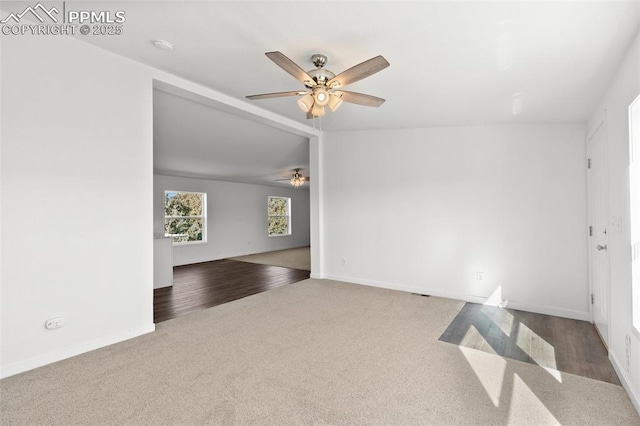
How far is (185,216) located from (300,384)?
7.00 metres

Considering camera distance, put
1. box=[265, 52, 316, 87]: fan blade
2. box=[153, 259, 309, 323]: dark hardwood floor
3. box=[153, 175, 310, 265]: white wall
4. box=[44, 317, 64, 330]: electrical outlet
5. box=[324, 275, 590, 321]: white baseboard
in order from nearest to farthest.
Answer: box=[265, 52, 316, 87]: fan blade → box=[44, 317, 64, 330]: electrical outlet → box=[324, 275, 590, 321]: white baseboard → box=[153, 259, 309, 323]: dark hardwood floor → box=[153, 175, 310, 265]: white wall

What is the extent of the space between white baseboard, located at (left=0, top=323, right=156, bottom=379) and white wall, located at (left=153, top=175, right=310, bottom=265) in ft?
16.8

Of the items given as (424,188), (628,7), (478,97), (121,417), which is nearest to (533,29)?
(628,7)

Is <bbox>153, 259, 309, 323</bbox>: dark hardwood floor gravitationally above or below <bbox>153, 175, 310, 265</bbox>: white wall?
below

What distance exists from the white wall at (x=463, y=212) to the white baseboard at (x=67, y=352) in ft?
10.5

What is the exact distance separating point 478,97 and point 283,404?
130 inches

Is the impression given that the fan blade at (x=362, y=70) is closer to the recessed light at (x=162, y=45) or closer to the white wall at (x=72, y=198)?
the recessed light at (x=162, y=45)

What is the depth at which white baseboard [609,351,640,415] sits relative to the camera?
6.10 feet

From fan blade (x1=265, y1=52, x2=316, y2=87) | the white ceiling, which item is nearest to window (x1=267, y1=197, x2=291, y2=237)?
the white ceiling

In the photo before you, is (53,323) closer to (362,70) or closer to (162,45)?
(162,45)

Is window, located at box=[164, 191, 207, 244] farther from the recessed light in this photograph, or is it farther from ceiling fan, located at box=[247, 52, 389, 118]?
ceiling fan, located at box=[247, 52, 389, 118]

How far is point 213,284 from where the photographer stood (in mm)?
5301

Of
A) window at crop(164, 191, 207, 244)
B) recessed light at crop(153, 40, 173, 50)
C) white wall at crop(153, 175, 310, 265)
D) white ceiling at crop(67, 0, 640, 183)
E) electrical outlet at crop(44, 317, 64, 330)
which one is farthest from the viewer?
window at crop(164, 191, 207, 244)

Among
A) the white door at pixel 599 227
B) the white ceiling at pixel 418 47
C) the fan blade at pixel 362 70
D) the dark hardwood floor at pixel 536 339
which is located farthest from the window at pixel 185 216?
the white door at pixel 599 227
